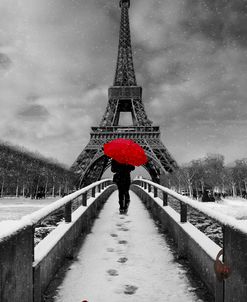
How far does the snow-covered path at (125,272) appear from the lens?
378cm

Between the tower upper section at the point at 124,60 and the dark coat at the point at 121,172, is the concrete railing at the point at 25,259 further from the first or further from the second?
the tower upper section at the point at 124,60

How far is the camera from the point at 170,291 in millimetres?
3910

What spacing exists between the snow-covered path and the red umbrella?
1.93 meters

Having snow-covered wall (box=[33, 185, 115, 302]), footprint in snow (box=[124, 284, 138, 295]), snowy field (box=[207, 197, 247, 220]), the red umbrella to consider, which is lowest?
snowy field (box=[207, 197, 247, 220])

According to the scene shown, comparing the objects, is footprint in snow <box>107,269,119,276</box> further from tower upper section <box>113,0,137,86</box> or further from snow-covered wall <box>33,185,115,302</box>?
tower upper section <box>113,0,137,86</box>

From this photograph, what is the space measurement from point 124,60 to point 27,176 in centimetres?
2671

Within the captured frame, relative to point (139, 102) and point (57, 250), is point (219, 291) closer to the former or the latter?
point (57, 250)

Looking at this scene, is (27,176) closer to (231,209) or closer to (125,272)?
(231,209)

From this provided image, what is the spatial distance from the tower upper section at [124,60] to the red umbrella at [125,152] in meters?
53.2

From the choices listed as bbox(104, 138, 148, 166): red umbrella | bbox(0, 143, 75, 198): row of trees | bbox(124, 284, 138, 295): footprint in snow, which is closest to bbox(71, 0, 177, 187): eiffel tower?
bbox(0, 143, 75, 198): row of trees

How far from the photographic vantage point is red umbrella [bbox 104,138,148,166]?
28.1 ft

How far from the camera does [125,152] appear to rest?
28.1 feet

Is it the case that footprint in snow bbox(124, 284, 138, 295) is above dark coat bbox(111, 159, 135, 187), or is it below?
below

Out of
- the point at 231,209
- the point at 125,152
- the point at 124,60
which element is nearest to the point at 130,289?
the point at 125,152
